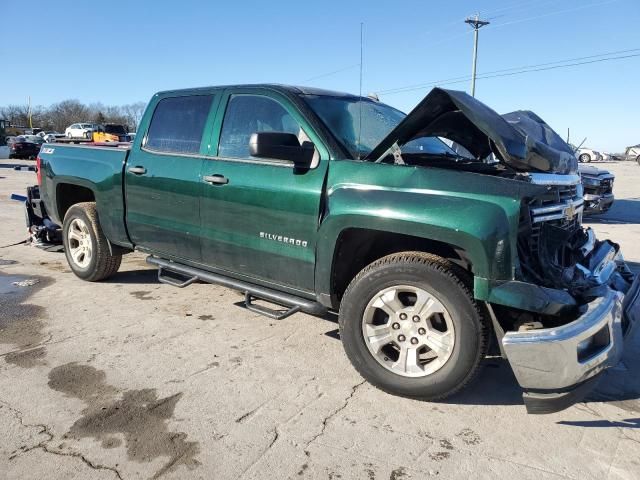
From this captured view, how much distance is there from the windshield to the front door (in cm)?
22

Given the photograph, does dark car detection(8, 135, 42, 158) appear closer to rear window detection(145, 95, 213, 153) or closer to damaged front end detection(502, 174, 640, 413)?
rear window detection(145, 95, 213, 153)

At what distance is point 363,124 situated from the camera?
4.11 meters

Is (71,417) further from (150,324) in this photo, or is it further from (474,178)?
(474,178)

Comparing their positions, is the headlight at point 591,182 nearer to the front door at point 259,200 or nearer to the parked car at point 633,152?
the front door at point 259,200

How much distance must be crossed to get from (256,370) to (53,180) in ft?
11.9

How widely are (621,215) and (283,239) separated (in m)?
11.7

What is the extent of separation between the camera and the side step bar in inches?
145

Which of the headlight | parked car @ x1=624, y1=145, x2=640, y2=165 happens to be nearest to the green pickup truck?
the headlight

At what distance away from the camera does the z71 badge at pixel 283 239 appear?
11.9 ft

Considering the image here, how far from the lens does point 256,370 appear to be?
12.0ft

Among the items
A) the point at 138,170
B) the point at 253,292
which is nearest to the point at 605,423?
the point at 253,292

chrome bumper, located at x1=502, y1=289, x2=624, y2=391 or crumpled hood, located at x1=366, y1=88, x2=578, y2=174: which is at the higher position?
crumpled hood, located at x1=366, y1=88, x2=578, y2=174

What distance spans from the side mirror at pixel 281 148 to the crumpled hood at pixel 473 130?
43cm

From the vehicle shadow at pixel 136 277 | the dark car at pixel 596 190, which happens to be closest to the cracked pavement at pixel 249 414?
the vehicle shadow at pixel 136 277
